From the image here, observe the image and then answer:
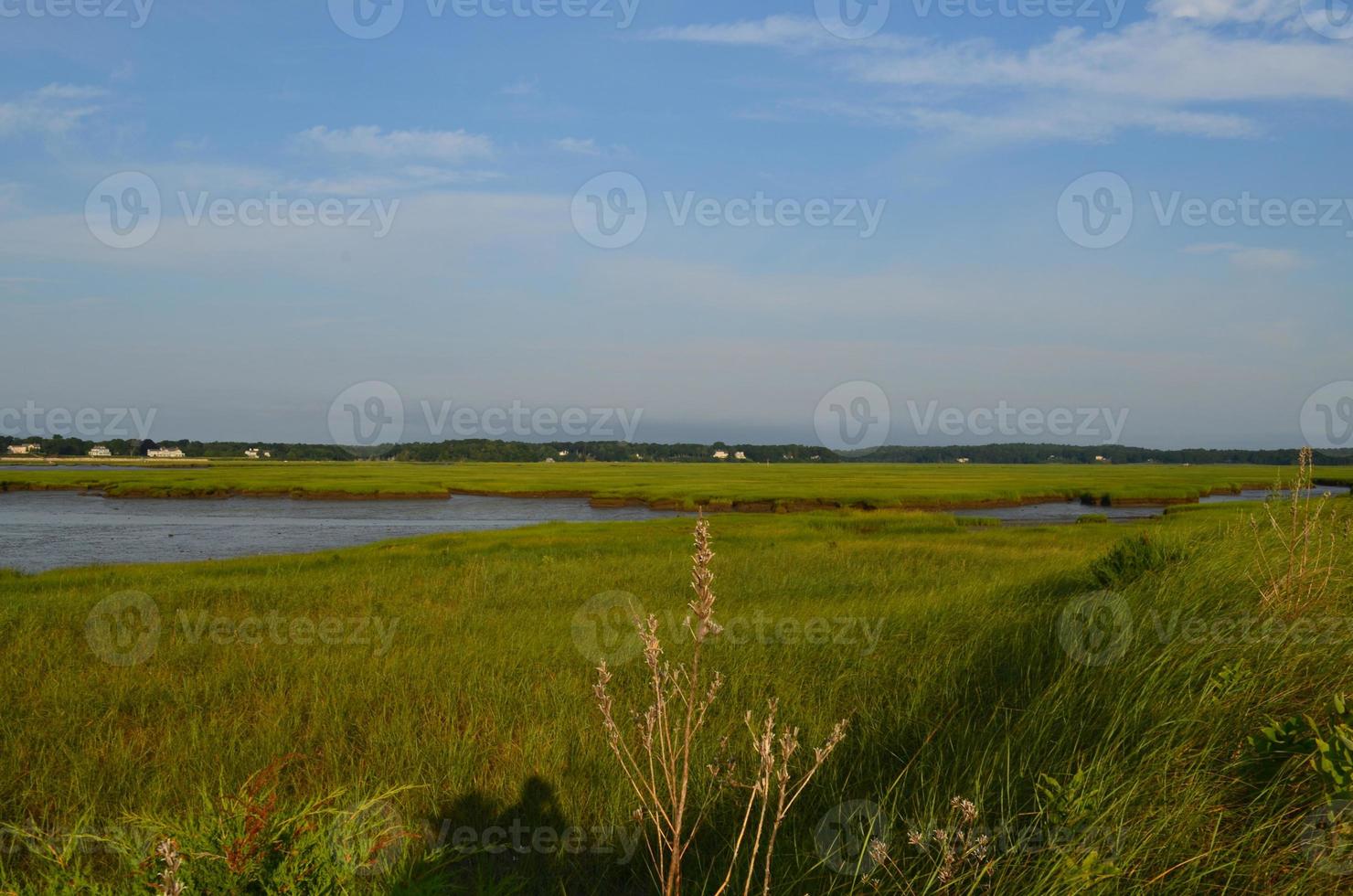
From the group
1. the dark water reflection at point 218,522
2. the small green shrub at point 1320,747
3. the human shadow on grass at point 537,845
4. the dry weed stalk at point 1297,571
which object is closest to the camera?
the small green shrub at point 1320,747

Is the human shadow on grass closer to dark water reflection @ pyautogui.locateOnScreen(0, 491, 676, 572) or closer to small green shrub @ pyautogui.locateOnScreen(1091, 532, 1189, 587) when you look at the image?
small green shrub @ pyautogui.locateOnScreen(1091, 532, 1189, 587)

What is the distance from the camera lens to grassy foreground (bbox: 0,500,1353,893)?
3.40m

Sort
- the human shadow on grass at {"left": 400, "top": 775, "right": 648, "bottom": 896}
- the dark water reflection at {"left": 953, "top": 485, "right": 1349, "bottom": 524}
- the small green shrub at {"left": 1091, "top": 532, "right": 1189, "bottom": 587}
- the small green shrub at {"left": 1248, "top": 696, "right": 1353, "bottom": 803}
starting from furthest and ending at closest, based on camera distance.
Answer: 1. the dark water reflection at {"left": 953, "top": 485, "right": 1349, "bottom": 524}
2. the small green shrub at {"left": 1091, "top": 532, "right": 1189, "bottom": 587}
3. the human shadow on grass at {"left": 400, "top": 775, "right": 648, "bottom": 896}
4. the small green shrub at {"left": 1248, "top": 696, "right": 1353, "bottom": 803}

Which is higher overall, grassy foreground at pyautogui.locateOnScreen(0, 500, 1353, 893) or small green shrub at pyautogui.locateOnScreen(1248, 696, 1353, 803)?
small green shrub at pyautogui.locateOnScreen(1248, 696, 1353, 803)

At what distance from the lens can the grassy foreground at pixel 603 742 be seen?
11.2 ft

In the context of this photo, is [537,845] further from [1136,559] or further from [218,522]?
[218,522]

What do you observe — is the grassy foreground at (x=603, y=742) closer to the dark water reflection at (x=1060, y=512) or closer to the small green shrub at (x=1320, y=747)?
the small green shrub at (x=1320, y=747)

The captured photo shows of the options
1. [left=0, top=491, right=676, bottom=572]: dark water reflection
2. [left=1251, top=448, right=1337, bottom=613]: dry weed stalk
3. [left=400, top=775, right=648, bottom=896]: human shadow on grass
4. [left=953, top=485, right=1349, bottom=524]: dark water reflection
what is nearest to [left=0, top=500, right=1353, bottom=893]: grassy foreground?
[left=400, top=775, right=648, bottom=896]: human shadow on grass

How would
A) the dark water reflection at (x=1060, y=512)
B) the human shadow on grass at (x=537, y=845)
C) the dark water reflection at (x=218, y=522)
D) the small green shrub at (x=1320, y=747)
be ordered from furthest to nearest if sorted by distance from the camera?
1. the dark water reflection at (x=1060, y=512)
2. the dark water reflection at (x=218, y=522)
3. the human shadow on grass at (x=537, y=845)
4. the small green shrub at (x=1320, y=747)

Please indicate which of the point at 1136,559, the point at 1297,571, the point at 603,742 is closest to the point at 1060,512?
the point at 1136,559

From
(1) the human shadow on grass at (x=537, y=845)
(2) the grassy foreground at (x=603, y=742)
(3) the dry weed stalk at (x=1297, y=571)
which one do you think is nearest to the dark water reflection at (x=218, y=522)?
(2) the grassy foreground at (x=603, y=742)

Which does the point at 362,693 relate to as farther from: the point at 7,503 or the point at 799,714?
the point at 7,503

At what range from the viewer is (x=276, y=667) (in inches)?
365

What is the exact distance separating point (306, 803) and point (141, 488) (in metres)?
77.1
